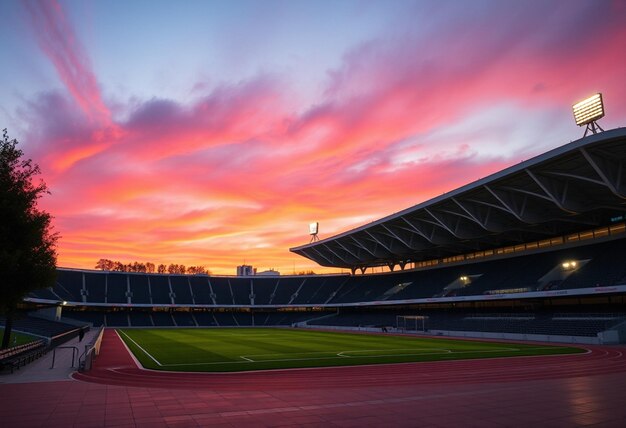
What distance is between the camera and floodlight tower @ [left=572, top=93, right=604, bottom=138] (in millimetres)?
40947

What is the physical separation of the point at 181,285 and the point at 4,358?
7646cm

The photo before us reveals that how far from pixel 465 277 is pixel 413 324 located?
10.6 m

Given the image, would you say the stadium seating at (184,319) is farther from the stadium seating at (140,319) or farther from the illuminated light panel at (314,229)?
the illuminated light panel at (314,229)

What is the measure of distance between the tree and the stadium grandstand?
35365mm

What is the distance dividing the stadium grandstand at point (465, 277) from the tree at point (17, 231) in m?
35.4

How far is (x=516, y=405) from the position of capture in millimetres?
13062

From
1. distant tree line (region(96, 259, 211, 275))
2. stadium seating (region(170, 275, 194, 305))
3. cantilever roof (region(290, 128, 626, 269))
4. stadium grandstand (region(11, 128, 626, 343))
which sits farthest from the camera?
distant tree line (region(96, 259, 211, 275))

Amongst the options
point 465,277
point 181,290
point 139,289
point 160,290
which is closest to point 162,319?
point 160,290

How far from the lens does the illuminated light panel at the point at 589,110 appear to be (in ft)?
134

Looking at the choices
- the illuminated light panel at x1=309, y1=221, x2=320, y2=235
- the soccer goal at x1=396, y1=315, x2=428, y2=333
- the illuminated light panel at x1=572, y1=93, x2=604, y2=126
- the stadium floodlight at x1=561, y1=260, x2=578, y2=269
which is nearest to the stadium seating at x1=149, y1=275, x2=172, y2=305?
the illuminated light panel at x1=309, y1=221, x2=320, y2=235

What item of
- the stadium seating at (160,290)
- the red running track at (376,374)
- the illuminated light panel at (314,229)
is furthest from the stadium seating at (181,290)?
the red running track at (376,374)

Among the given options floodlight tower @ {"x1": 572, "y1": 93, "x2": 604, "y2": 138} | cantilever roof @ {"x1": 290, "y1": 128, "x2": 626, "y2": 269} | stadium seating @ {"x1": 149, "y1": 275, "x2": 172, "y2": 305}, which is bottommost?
stadium seating @ {"x1": 149, "y1": 275, "x2": 172, "y2": 305}

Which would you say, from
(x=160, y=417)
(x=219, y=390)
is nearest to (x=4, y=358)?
(x=219, y=390)

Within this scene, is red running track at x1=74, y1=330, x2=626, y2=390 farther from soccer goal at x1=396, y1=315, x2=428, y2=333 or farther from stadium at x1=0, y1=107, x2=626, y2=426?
soccer goal at x1=396, y1=315, x2=428, y2=333
